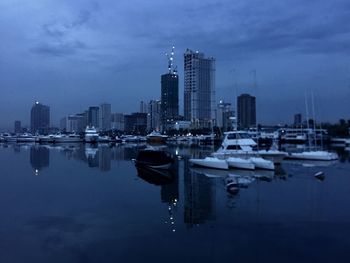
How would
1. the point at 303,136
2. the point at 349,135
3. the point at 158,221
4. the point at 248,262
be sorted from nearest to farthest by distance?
the point at 248,262 < the point at 158,221 < the point at 303,136 < the point at 349,135

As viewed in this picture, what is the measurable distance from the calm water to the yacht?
476 inches

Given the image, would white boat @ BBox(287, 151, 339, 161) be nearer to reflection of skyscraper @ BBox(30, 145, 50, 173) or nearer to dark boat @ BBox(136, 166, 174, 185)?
dark boat @ BBox(136, 166, 174, 185)

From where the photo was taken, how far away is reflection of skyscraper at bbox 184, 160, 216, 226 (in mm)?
21531

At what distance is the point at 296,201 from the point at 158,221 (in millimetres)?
10413

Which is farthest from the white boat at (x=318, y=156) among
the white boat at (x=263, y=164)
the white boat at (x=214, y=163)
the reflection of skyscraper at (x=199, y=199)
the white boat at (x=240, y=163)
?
the reflection of skyscraper at (x=199, y=199)

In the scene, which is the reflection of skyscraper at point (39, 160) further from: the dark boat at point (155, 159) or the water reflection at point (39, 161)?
the dark boat at point (155, 159)

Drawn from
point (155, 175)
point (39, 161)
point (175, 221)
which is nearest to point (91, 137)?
point (39, 161)

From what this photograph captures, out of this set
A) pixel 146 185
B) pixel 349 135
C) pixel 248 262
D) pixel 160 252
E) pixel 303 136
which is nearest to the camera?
pixel 248 262

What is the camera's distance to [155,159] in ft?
154

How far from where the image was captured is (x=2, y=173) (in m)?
44.7

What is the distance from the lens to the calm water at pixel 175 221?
15.4m

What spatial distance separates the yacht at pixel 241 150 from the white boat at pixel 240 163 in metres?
2.73

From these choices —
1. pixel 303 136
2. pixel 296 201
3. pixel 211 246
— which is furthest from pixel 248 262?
pixel 303 136

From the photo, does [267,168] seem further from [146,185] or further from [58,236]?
[58,236]
